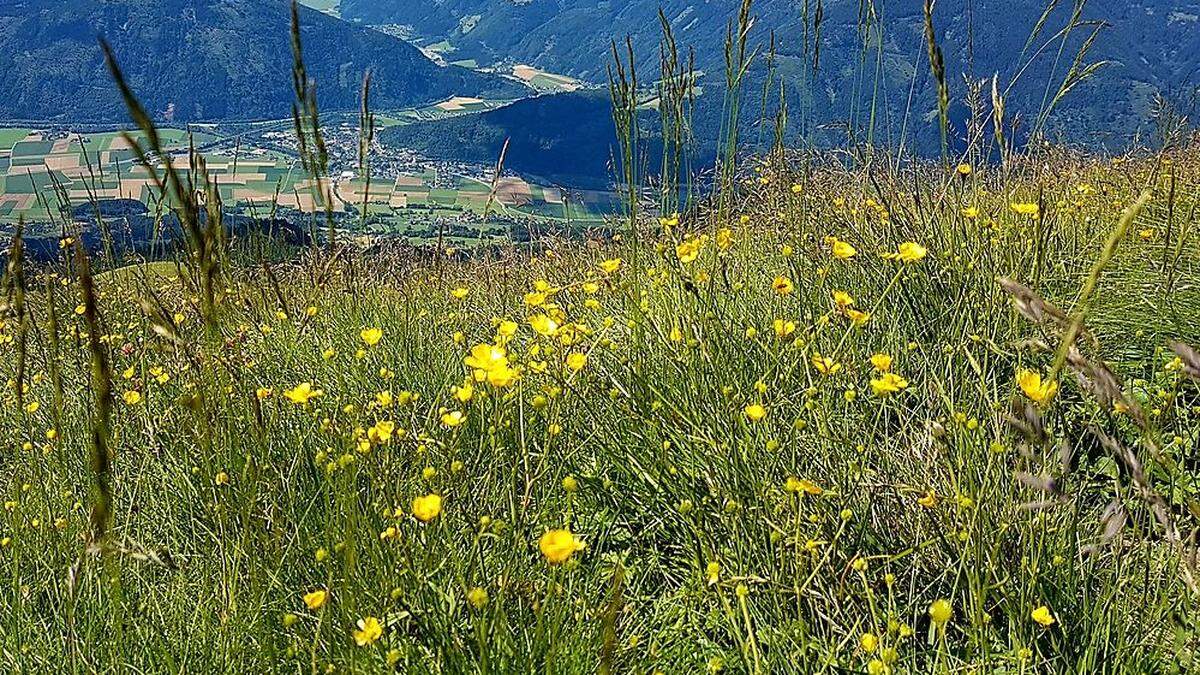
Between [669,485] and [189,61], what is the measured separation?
7991 inches

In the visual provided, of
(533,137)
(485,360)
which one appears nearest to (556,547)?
(485,360)

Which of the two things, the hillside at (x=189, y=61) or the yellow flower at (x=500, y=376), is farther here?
the hillside at (x=189, y=61)

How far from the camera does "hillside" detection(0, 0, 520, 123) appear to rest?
15575 centimetres

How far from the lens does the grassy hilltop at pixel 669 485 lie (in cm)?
141

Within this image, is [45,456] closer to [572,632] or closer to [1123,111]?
[572,632]

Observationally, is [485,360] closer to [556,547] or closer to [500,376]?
[500,376]

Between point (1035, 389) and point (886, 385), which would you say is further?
point (886, 385)

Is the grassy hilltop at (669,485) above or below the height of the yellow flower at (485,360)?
below

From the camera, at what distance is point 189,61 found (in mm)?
176500

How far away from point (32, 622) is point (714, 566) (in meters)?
1.44

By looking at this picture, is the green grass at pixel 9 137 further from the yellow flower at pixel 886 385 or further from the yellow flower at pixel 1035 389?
the yellow flower at pixel 1035 389

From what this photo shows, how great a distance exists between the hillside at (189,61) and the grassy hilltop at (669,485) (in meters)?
157

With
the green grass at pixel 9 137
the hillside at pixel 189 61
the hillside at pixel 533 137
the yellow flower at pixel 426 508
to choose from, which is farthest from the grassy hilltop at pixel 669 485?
the hillside at pixel 189 61

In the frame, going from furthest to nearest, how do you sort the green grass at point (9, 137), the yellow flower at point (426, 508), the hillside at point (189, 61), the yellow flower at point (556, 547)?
the hillside at point (189, 61), the green grass at point (9, 137), the yellow flower at point (426, 508), the yellow flower at point (556, 547)
